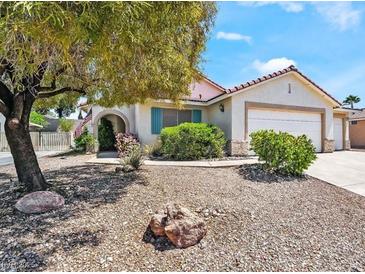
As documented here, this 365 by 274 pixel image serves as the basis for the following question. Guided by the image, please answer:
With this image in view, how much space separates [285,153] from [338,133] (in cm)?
1393

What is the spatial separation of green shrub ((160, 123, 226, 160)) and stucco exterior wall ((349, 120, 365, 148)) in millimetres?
18695

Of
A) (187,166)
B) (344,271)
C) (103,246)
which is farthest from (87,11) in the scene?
(187,166)

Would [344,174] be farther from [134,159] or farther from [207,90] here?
[207,90]

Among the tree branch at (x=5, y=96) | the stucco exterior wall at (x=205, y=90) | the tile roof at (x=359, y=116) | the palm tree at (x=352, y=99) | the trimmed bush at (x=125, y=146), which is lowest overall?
the trimmed bush at (x=125, y=146)

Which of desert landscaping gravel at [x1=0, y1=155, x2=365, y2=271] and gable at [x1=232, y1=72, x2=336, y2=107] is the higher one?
gable at [x1=232, y1=72, x2=336, y2=107]

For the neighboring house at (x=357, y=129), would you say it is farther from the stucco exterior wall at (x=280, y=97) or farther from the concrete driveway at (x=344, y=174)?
the concrete driveway at (x=344, y=174)

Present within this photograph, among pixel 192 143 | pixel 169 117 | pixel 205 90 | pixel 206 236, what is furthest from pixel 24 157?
pixel 205 90

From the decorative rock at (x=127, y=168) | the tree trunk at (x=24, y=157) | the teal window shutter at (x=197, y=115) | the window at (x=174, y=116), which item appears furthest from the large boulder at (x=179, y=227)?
the teal window shutter at (x=197, y=115)

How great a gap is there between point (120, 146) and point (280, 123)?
30.9 feet

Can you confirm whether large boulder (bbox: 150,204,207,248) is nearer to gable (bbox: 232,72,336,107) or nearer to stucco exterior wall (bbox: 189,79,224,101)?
gable (bbox: 232,72,336,107)

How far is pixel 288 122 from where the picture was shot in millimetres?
16297

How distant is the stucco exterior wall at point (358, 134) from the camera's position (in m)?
25.4

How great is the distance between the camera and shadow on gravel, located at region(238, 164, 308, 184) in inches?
329

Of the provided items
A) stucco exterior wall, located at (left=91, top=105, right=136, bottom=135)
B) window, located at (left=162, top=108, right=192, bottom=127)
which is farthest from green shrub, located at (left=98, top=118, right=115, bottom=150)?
window, located at (left=162, top=108, right=192, bottom=127)
